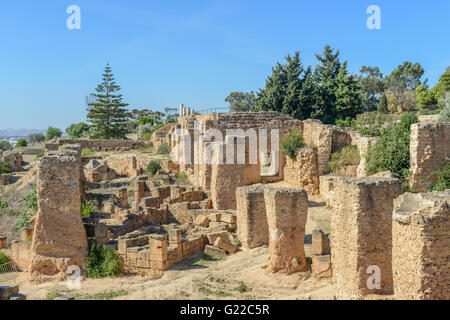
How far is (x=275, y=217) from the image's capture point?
9.09m

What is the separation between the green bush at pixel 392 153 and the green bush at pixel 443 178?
859mm

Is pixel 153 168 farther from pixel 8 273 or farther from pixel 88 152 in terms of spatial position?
pixel 8 273

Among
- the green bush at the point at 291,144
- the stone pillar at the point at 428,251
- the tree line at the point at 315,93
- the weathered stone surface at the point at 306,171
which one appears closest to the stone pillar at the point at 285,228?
the stone pillar at the point at 428,251

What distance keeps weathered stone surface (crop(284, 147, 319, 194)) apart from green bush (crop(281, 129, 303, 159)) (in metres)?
0.28

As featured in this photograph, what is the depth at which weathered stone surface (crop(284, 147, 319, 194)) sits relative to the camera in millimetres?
16586

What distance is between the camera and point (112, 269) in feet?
35.0

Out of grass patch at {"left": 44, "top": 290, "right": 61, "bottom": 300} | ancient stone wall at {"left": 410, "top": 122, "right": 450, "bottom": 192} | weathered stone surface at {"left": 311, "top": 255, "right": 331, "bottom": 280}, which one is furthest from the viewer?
ancient stone wall at {"left": 410, "top": 122, "right": 450, "bottom": 192}

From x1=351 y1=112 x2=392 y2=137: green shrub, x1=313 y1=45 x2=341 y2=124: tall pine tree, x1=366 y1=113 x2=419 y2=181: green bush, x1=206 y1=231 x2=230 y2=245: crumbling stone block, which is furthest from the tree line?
x1=206 y1=231 x2=230 y2=245: crumbling stone block

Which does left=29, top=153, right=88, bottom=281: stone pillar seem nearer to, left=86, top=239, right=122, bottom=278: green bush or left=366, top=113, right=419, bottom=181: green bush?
left=86, top=239, right=122, bottom=278: green bush

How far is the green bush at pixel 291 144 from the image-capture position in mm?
17328

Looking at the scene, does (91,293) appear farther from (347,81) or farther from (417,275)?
(347,81)

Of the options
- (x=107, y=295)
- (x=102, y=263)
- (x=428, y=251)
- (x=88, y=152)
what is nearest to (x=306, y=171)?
(x=102, y=263)

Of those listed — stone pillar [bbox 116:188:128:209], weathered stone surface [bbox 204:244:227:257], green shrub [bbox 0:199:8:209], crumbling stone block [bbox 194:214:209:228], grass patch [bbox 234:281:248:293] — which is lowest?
grass patch [bbox 234:281:248:293]
